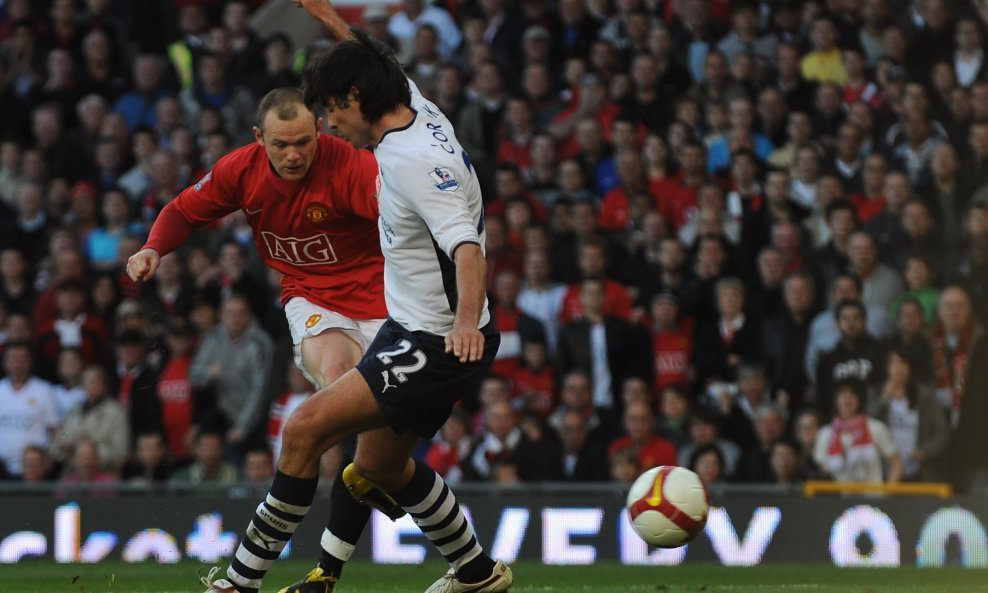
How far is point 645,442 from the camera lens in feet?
39.8

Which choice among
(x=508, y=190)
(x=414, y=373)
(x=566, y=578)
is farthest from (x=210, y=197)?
(x=508, y=190)

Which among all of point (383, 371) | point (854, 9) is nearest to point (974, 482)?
point (854, 9)

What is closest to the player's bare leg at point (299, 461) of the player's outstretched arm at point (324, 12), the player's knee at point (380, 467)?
the player's knee at point (380, 467)

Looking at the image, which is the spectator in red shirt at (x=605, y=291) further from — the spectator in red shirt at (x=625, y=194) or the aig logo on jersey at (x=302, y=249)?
the aig logo on jersey at (x=302, y=249)

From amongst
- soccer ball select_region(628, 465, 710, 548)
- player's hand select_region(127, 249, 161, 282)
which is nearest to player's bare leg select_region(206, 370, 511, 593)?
soccer ball select_region(628, 465, 710, 548)

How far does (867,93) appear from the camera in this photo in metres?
14.6

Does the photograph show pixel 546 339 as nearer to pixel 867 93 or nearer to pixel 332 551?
pixel 867 93

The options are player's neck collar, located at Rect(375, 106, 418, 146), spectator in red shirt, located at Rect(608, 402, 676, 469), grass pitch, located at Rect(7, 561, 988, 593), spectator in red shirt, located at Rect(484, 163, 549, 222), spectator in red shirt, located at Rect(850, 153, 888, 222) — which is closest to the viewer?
player's neck collar, located at Rect(375, 106, 418, 146)

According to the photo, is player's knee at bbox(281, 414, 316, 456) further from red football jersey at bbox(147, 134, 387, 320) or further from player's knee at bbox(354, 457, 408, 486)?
red football jersey at bbox(147, 134, 387, 320)

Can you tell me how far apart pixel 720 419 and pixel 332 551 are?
557 cm

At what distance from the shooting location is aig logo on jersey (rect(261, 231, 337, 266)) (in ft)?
25.8

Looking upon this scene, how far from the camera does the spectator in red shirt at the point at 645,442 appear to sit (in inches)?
475

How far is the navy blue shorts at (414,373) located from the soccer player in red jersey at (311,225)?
83cm

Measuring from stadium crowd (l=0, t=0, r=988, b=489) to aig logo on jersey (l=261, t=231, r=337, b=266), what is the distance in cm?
460
